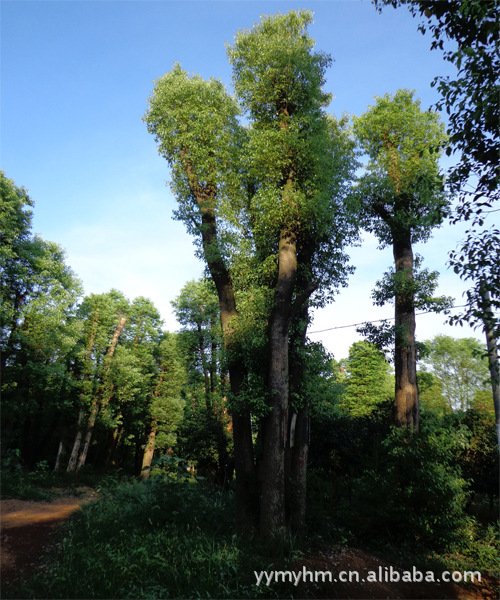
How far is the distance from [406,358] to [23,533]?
38.3 ft

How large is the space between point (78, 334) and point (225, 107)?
47.4ft

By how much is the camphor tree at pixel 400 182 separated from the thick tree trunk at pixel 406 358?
0.03 m

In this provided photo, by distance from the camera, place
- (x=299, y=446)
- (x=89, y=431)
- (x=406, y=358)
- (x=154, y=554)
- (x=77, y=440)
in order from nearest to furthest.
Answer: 1. (x=154, y=554)
2. (x=299, y=446)
3. (x=406, y=358)
4. (x=77, y=440)
5. (x=89, y=431)

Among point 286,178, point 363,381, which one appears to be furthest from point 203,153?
point 363,381

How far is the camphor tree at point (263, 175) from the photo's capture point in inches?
372

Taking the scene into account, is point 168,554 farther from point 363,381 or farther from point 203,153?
point 363,381

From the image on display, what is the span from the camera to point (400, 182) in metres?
13.1

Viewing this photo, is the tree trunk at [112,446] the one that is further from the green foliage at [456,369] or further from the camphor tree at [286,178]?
the green foliage at [456,369]

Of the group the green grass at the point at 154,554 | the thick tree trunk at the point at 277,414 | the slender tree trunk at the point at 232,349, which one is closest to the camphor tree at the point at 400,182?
the thick tree trunk at the point at 277,414

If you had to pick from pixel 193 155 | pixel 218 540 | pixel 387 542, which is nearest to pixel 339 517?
pixel 387 542

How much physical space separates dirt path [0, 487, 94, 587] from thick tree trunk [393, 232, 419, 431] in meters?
9.92

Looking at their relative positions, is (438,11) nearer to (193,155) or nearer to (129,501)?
(193,155)

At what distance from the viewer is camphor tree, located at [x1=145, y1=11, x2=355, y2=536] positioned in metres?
9.45

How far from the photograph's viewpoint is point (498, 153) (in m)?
5.05
